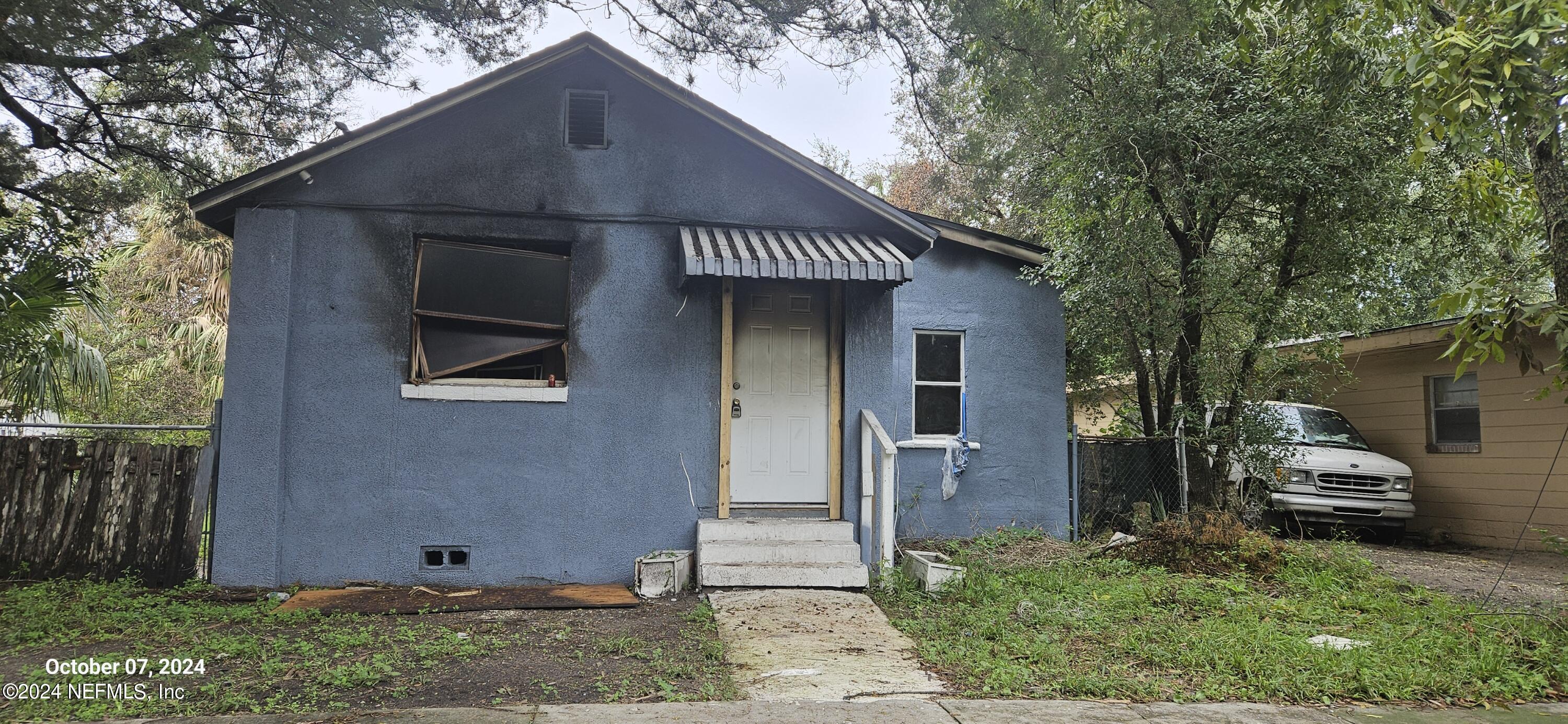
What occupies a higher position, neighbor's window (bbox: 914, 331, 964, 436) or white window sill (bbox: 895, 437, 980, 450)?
neighbor's window (bbox: 914, 331, 964, 436)

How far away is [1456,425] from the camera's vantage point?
11.7m

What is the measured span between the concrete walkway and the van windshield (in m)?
7.83

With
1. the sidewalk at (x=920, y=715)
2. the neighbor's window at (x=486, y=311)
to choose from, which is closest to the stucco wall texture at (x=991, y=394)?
the neighbor's window at (x=486, y=311)

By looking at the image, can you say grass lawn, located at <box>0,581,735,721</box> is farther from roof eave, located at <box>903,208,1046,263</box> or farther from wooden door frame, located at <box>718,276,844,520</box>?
roof eave, located at <box>903,208,1046,263</box>

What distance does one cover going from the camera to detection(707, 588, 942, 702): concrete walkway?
4699 millimetres

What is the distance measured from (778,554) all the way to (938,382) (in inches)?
165

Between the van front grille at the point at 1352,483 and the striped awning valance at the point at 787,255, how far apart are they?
6.96 m

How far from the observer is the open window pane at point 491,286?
7340 mm

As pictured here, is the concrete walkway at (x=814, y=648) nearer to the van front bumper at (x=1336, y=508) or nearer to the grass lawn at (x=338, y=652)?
the grass lawn at (x=338, y=652)

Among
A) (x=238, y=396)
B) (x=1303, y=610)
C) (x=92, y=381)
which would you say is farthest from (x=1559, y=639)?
(x=92, y=381)

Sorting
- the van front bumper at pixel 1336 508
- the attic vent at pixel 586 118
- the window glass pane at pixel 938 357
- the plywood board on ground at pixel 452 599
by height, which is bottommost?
the plywood board on ground at pixel 452 599

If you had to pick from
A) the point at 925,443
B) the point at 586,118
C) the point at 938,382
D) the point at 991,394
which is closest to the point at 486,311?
the point at 586,118

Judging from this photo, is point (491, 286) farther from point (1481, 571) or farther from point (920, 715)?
point (1481, 571)

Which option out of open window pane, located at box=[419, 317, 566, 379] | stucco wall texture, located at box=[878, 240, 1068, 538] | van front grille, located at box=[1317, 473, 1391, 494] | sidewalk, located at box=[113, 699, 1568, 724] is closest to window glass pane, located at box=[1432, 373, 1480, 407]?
van front grille, located at box=[1317, 473, 1391, 494]
